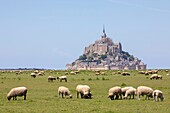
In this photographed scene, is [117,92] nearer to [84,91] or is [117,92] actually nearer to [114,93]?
[114,93]

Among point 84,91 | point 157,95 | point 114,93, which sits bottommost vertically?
point 157,95

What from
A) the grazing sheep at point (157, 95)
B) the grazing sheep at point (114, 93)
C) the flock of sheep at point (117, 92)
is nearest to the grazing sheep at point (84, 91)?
the flock of sheep at point (117, 92)

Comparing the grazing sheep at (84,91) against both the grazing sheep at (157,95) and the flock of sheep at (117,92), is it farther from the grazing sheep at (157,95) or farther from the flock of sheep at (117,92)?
the grazing sheep at (157,95)

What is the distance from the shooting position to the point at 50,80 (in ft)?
189

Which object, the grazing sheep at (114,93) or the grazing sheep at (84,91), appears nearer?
the grazing sheep at (114,93)

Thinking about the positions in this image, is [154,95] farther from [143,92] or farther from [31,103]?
[31,103]

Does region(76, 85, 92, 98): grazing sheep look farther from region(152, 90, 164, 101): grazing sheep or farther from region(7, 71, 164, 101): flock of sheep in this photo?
region(152, 90, 164, 101): grazing sheep

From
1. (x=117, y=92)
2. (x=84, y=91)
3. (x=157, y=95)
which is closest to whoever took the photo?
(x=157, y=95)

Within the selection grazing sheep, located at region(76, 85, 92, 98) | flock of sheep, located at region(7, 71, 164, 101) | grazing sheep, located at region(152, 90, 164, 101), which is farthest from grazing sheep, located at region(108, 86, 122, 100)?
grazing sheep, located at region(152, 90, 164, 101)

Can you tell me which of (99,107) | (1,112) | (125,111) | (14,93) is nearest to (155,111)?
(125,111)

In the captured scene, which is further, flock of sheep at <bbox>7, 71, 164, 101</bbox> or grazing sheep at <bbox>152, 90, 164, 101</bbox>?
flock of sheep at <bbox>7, 71, 164, 101</bbox>

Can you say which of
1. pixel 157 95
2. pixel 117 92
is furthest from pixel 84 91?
pixel 157 95

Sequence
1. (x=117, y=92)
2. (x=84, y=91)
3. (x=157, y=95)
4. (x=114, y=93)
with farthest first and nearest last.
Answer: (x=84, y=91)
(x=117, y=92)
(x=114, y=93)
(x=157, y=95)

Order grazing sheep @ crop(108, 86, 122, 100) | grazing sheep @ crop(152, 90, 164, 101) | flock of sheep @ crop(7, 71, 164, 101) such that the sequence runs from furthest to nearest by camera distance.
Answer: grazing sheep @ crop(108, 86, 122, 100), flock of sheep @ crop(7, 71, 164, 101), grazing sheep @ crop(152, 90, 164, 101)
